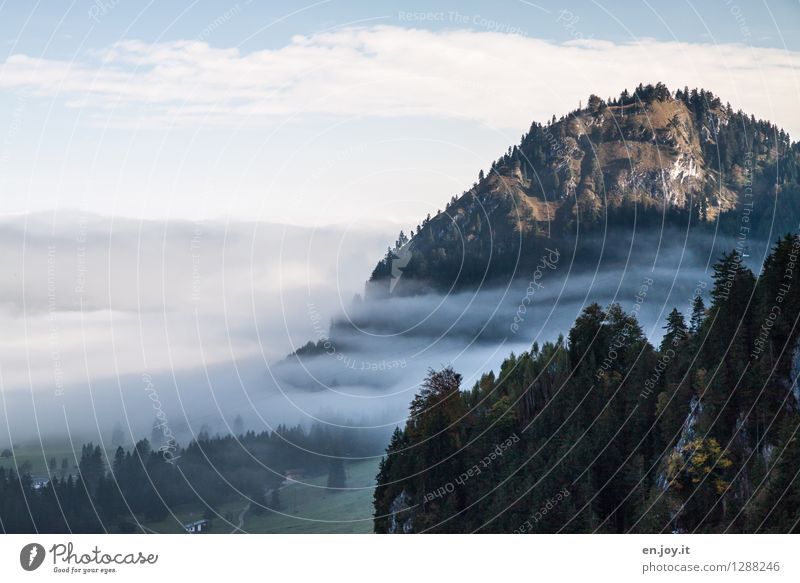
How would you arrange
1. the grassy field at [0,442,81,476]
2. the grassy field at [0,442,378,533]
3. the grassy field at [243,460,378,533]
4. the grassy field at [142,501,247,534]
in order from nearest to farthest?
1. the grassy field at [243,460,378,533]
2. the grassy field at [0,442,378,533]
3. the grassy field at [142,501,247,534]
4. the grassy field at [0,442,81,476]

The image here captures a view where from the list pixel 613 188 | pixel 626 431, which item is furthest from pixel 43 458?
pixel 626 431

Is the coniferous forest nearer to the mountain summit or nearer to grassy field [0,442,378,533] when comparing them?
the mountain summit

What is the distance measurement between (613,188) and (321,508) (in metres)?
34.6

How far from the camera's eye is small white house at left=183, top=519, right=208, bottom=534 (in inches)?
3642

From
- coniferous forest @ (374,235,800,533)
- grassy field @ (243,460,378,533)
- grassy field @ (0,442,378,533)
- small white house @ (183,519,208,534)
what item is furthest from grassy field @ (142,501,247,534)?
coniferous forest @ (374,235,800,533)

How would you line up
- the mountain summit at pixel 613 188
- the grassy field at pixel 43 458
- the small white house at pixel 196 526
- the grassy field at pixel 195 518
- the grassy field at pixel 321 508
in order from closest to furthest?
the mountain summit at pixel 613 188 < the small white house at pixel 196 526 < the grassy field at pixel 321 508 < the grassy field at pixel 195 518 < the grassy field at pixel 43 458

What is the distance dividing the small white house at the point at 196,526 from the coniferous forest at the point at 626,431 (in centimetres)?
1810

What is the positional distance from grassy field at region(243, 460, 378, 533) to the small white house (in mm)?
3227

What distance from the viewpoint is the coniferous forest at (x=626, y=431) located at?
59.9m

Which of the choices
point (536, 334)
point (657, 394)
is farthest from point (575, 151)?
point (657, 394)

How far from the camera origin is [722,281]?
6469 centimetres

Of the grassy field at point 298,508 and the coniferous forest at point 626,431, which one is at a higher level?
the coniferous forest at point 626,431

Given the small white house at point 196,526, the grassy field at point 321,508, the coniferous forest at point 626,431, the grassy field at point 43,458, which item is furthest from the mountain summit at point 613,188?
the grassy field at point 43,458

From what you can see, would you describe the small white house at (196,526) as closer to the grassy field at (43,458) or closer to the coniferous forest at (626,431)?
the grassy field at (43,458)
